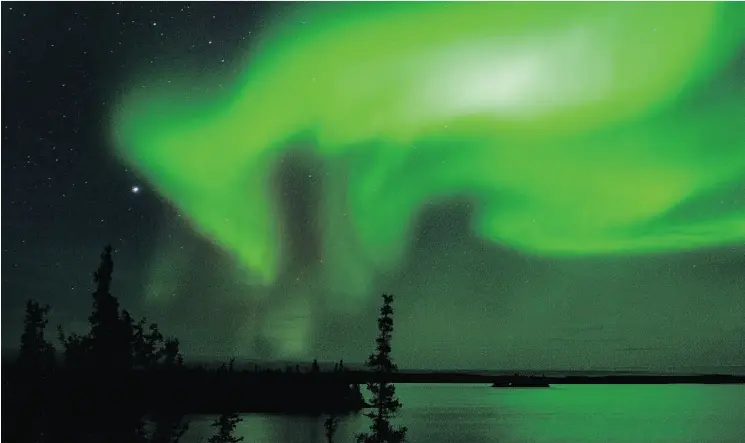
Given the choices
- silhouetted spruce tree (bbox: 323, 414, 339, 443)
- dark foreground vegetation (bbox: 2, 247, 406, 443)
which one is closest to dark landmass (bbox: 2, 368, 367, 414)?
dark foreground vegetation (bbox: 2, 247, 406, 443)

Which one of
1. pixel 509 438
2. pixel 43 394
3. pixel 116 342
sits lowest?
pixel 509 438

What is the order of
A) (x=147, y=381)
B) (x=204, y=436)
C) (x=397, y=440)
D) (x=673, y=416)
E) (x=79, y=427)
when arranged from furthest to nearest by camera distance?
1. (x=673, y=416)
2. (x=204, y=436)
3. (x=147, y=381)
4. (x=397, y=440)
5. (x=79, y=427)

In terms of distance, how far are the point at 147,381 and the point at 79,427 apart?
1905 cm

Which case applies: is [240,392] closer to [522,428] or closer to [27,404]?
[522,428]

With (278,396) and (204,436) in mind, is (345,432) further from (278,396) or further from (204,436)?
(278,396)

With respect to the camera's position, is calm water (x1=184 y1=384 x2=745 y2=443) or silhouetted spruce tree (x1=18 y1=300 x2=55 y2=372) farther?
calm water (x1=184 y1=384 x2=745 y2=443)

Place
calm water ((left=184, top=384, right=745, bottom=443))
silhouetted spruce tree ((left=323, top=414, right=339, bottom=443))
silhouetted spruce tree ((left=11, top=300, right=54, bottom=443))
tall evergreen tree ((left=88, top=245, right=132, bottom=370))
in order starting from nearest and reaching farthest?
1. silhouetted spruce tree ((left=11, top=300, right=54, bottom=443))
2. tall evergreen tree ((left=88, top=245, right=132, bottom=370))
3. silhouetted spruce tree ((left=323, top=414, right=339, bottom=443))
4. calm water ((left=184, top=384, right=745, bottom=443))

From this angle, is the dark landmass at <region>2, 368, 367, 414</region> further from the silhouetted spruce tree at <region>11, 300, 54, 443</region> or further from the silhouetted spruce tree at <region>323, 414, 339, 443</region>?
the silhouetted spruce tree at <region>323, 414, 339, 443</region>

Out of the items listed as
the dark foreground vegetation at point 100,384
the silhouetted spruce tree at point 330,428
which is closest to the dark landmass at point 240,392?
the dark foreground vegetation at point 100,384

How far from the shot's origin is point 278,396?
136 metres

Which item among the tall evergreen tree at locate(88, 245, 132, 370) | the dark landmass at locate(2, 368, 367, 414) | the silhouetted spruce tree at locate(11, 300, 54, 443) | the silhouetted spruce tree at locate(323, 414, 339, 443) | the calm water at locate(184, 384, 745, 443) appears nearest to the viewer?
the silhouetted spruce tree at locate(11, 300, 54, 443)

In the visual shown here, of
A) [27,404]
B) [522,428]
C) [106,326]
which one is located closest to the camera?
[27,404]

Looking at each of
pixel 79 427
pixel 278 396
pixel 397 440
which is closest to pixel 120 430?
A: pixel 79 427

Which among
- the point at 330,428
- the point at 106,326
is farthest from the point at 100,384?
the point at 330,428
